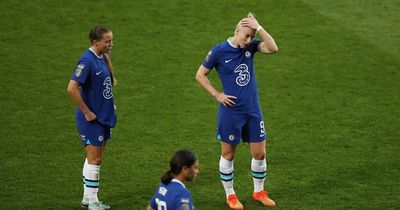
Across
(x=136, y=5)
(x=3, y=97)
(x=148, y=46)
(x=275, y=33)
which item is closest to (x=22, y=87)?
(x=3, y=97)

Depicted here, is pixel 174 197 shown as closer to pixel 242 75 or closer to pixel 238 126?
pixel 238 126

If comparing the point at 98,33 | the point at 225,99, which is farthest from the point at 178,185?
the point at 98,33

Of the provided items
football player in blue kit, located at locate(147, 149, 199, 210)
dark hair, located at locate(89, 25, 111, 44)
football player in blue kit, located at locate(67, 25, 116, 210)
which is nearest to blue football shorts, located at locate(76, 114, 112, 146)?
football player in blue kit, located at locate(67, 25, 116, 210)

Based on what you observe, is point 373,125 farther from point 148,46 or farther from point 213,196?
point 148,46

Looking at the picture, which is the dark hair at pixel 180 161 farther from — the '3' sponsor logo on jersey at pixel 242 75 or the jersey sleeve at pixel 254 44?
the jersey sleeve at pixel 254 44

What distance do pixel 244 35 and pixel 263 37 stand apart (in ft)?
0.77

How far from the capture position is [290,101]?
1214 cm

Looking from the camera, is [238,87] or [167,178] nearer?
[167,178]

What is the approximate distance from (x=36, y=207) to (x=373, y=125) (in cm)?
519

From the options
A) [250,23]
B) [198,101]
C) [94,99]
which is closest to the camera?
[250,23]

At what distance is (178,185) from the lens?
627 cm

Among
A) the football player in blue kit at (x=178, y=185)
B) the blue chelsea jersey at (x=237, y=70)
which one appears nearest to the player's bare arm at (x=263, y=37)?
the blue chelsea jersey at (x=237, y=70)

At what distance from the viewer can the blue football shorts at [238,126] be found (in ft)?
27.9

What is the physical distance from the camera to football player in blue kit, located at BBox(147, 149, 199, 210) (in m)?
6.21
